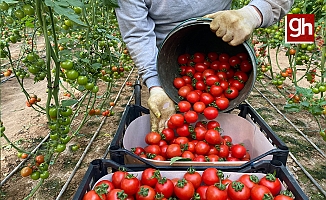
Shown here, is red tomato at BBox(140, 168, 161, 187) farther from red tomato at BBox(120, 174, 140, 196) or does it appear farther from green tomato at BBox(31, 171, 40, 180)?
green tomato at BBox(31, 171, 40, 180)

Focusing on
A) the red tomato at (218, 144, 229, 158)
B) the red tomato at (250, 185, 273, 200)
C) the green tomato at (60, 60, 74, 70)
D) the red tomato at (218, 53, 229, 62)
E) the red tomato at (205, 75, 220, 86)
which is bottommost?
the red tomato at (218, 144, 229, 158)

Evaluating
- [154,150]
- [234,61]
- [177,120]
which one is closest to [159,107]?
[177,120]

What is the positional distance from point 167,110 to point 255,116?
0.45 metres

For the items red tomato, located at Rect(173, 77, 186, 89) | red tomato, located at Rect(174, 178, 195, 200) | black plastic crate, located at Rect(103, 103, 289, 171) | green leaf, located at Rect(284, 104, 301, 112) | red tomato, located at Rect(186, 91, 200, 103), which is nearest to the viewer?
red tomato, located at Rect(174, 178, 195, 200)

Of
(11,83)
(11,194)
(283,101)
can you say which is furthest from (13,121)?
(283,101)

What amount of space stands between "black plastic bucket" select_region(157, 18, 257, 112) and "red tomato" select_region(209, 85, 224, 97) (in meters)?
0.09

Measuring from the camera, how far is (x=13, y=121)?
301cm

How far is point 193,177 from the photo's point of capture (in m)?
1.06

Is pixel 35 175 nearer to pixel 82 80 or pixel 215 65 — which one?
pixel 82 80

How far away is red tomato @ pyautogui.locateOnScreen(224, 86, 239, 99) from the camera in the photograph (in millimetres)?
1476

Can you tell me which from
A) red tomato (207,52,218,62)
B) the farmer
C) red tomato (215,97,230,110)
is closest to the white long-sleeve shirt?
the farmer

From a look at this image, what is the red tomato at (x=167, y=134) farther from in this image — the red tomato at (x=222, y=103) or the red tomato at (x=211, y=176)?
the red tomato at (x=211, y=176)

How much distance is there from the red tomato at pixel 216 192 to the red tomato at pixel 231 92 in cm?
59

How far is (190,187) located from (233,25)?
27.0 inches
